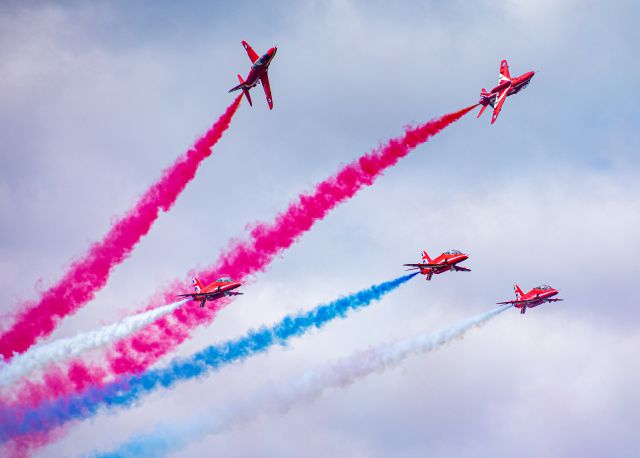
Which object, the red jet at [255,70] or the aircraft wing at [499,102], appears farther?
the aircraft wing at [499,102]

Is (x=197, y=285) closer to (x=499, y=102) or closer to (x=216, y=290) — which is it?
(x=216, y=290)

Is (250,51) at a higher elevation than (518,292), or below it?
higher

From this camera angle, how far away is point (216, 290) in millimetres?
81188

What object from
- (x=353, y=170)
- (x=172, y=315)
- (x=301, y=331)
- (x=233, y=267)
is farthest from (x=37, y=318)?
(x=353, y=170)

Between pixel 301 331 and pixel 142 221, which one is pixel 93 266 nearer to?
pixel 142 221

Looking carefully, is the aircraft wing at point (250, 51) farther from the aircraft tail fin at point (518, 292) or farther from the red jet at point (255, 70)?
the aircraft tail fin at point (518, 292)

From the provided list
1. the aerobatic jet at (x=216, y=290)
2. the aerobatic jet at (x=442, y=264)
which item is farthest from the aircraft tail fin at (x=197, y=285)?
the aerobatic jet at (x=442, y=264)

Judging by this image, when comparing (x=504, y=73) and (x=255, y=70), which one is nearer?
(x=255, y=70)

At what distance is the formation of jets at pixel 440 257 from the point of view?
80.2 metres

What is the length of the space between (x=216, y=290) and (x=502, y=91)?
32757mm

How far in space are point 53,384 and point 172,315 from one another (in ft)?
38.7

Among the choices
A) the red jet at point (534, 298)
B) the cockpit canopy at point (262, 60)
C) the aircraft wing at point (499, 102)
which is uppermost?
the cockpit canopy at point (262, 60)

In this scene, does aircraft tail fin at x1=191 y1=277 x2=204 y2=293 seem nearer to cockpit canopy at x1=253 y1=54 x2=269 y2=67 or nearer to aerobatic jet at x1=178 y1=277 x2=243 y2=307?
aerobatic jet at x1=178 y1=277 x2=243 y2=307

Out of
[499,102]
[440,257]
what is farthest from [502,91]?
[440,257]
